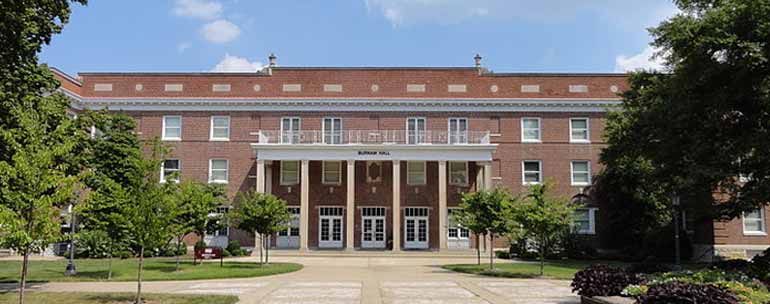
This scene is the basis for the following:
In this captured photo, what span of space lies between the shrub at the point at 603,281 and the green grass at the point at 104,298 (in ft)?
25.3

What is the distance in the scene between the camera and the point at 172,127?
128 feet

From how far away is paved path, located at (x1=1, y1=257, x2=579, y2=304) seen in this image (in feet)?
49.1

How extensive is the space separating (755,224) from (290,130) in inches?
1088

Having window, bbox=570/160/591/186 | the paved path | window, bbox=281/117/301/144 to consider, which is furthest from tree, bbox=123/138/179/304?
window, bbox=570/160/591/186

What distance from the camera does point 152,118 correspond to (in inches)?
1535

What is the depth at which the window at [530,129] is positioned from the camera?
3881cm

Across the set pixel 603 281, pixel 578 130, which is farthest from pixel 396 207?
pixel 603 281

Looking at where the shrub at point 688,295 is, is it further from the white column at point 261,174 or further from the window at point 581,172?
the window at point 581,172

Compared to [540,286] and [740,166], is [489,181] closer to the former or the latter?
[740,166]

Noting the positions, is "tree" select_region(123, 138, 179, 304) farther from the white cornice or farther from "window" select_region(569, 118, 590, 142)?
"window" select_region(569, 118, 590, 142)

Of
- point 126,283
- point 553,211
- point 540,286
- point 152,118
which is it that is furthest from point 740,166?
point 152,118

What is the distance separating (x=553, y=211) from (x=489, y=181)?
13430 mm

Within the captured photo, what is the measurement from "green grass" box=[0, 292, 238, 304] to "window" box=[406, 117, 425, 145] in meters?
24.0

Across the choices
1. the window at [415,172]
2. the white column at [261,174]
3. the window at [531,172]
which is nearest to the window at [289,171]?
the white column at [261,174]
